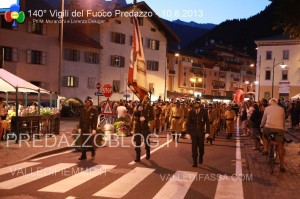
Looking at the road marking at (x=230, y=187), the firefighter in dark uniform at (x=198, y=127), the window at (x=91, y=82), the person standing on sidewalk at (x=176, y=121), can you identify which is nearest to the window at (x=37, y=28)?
the window at (x=91, y=82)

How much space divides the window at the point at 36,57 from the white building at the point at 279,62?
134 feet

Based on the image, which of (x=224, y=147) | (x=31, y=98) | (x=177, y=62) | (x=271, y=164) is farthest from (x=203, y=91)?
(x=271, y=164)

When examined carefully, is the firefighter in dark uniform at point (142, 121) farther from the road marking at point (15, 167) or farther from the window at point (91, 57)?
the window at point (91, 57)

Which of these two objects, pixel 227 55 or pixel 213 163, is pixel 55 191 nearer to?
pixel 213 163

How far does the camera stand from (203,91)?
88938 millimetres

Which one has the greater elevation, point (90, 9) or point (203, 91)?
point (90, 9)

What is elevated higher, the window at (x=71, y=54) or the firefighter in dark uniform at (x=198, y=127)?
the window at (x=71, y=54)

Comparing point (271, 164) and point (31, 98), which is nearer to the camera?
point (271, 164)

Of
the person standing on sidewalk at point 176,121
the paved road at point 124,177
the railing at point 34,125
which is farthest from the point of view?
the person standing on sidewalk at point 176,121

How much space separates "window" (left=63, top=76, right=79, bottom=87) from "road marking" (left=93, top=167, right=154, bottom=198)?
3667 cm

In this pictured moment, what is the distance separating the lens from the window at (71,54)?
46.7 m

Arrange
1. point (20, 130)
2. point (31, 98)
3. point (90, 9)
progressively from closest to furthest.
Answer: point (20, 130) → point (31, 98) → point (90, 9)

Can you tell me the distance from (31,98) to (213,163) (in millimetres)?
31175

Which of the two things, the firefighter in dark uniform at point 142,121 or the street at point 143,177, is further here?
the firefighter in dark uniform at point 142,121
